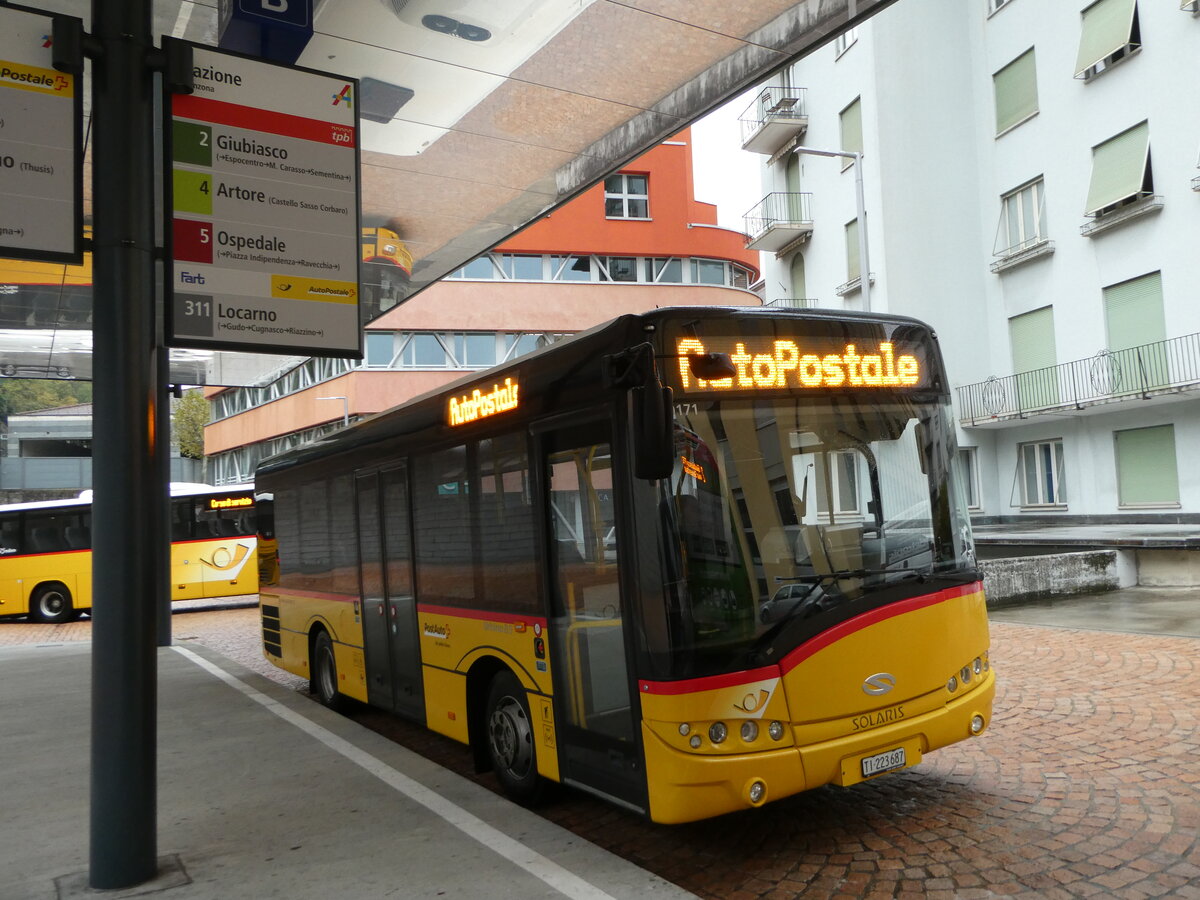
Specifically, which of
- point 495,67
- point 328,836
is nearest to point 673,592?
point 328,836

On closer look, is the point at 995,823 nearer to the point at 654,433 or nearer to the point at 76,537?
the point at 654,433

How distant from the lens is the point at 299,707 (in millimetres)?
10508

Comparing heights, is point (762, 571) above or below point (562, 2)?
below

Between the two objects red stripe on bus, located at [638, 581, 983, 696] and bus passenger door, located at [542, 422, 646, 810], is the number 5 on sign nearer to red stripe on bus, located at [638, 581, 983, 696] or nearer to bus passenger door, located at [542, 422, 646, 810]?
bus passenger door, located at [542, 422, 646, 810]

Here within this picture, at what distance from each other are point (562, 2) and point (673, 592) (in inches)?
174

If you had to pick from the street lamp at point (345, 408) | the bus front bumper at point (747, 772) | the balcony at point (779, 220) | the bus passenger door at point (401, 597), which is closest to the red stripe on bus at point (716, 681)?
the bus front bumper at point (747, 772)

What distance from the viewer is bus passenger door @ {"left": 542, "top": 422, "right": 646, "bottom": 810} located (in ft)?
18.1

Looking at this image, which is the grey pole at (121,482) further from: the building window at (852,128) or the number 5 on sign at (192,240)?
the building window at (852,128)

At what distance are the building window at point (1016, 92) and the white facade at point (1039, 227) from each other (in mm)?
149

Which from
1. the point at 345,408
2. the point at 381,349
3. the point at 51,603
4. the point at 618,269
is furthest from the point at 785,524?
the point at 618,269

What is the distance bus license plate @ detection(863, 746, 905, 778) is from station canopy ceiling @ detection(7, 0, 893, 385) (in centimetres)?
462

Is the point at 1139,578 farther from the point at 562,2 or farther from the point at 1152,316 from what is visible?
the point at 562,2

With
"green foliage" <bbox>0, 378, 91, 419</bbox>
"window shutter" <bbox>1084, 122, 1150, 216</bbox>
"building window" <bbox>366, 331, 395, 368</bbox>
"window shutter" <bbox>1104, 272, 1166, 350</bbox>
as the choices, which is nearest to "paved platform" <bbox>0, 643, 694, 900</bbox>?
"window shutter" <bbox>1104, 272, 1166, 350</bbox>

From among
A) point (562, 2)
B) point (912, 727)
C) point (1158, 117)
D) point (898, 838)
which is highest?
point (1158, 117)
